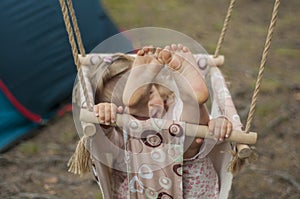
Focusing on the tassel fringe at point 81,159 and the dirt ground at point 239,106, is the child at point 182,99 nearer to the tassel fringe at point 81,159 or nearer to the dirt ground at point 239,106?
the tassel fringe at point 81,159

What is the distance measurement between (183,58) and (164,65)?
0.05 metres

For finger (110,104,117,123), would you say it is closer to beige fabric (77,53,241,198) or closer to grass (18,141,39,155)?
beige fabric (77,53,241,198)

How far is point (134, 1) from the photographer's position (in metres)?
3.46

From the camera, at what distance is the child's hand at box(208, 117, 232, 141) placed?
1098mm

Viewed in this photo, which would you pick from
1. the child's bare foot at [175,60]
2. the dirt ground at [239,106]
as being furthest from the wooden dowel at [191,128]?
the dirt ground at [239,106]

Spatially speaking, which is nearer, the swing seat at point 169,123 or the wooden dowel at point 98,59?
the swing seat at point 169,123

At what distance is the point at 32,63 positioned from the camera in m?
2.23

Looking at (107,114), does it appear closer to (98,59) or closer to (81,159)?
(81,159)

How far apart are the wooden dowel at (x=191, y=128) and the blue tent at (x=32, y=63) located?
1.11m

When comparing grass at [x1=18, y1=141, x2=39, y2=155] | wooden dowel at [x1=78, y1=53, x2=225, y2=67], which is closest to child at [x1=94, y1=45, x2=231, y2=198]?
wooden dowel at [x1=78, y1=53, x2=225, y2=67]

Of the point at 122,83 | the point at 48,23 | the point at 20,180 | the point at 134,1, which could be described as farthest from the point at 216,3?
the point at 122,83

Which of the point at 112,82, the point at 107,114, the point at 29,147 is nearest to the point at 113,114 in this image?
the point at 107,114

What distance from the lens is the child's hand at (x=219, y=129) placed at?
1098 millimetres

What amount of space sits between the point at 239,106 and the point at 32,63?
980 mm
